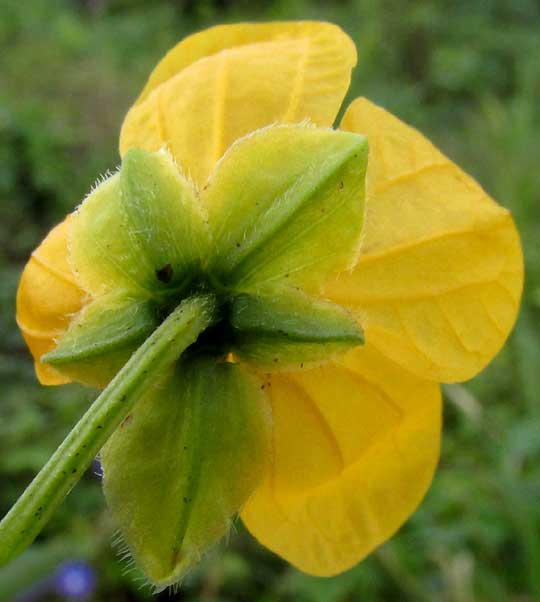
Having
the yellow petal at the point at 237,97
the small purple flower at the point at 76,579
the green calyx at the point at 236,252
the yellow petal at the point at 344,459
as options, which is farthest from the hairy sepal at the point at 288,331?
the small purple flower at the point at 76,579

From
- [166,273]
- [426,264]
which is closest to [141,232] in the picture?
[166,273]

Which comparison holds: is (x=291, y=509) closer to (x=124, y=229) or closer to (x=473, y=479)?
(x=124, y=229)

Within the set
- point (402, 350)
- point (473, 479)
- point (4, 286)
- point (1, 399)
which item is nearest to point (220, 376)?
point (402, 350)

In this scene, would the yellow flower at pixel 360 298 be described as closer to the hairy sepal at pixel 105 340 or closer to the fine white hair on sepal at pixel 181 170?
the fine white hair on sepal at pixel 181 170

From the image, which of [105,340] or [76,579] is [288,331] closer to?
[105,340]

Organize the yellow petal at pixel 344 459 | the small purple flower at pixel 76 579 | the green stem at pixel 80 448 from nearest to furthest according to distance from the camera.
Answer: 1. the green stem at pixel 80 448
2. the yellow petal at pixel 344 459
3. the small purple flower at pixel 76 579

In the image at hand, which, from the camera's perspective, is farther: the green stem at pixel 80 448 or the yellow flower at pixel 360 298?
the yellow flower at pixel 360 298

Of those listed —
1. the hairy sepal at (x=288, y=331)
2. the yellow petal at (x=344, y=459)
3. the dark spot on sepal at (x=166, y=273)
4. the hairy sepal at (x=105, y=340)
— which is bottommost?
the yellow petal at (x=344, y=459)
